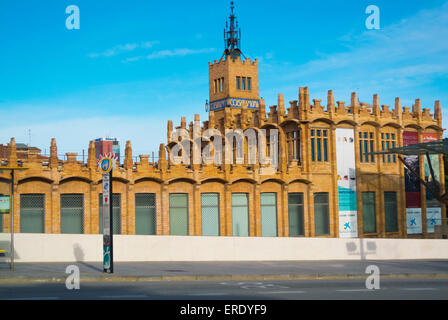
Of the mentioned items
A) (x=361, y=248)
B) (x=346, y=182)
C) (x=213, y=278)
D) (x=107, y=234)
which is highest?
(x=346, y=182)

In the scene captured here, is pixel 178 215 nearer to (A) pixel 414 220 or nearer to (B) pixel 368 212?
(B) pixel 368 212

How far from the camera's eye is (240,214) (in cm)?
3925

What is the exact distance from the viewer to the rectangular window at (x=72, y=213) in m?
34.2

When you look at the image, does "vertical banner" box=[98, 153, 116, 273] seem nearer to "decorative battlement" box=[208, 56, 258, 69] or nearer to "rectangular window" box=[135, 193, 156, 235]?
"rectangular window" box=[135, 193, 156, 235]

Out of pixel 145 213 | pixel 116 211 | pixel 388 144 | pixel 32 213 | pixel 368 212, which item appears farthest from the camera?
pixel 388 144

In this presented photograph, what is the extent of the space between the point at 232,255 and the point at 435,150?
1447 cm

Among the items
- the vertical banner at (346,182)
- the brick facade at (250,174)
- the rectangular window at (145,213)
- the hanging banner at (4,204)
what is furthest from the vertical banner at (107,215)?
the vertical banner at (346,182)

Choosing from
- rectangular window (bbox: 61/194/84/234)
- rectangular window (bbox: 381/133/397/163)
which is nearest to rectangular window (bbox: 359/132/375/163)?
rectangular window (bbox: 381/133/397/163)

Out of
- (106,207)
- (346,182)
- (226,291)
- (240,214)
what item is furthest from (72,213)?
(346,182)

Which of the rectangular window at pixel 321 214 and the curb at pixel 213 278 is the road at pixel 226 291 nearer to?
the curb at pixel 213 278

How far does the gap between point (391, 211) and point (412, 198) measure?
2.53m

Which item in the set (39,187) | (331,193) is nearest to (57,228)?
(39,187)

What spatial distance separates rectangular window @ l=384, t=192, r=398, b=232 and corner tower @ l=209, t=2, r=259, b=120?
1472 cm

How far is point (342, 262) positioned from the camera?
2989 centimetres
